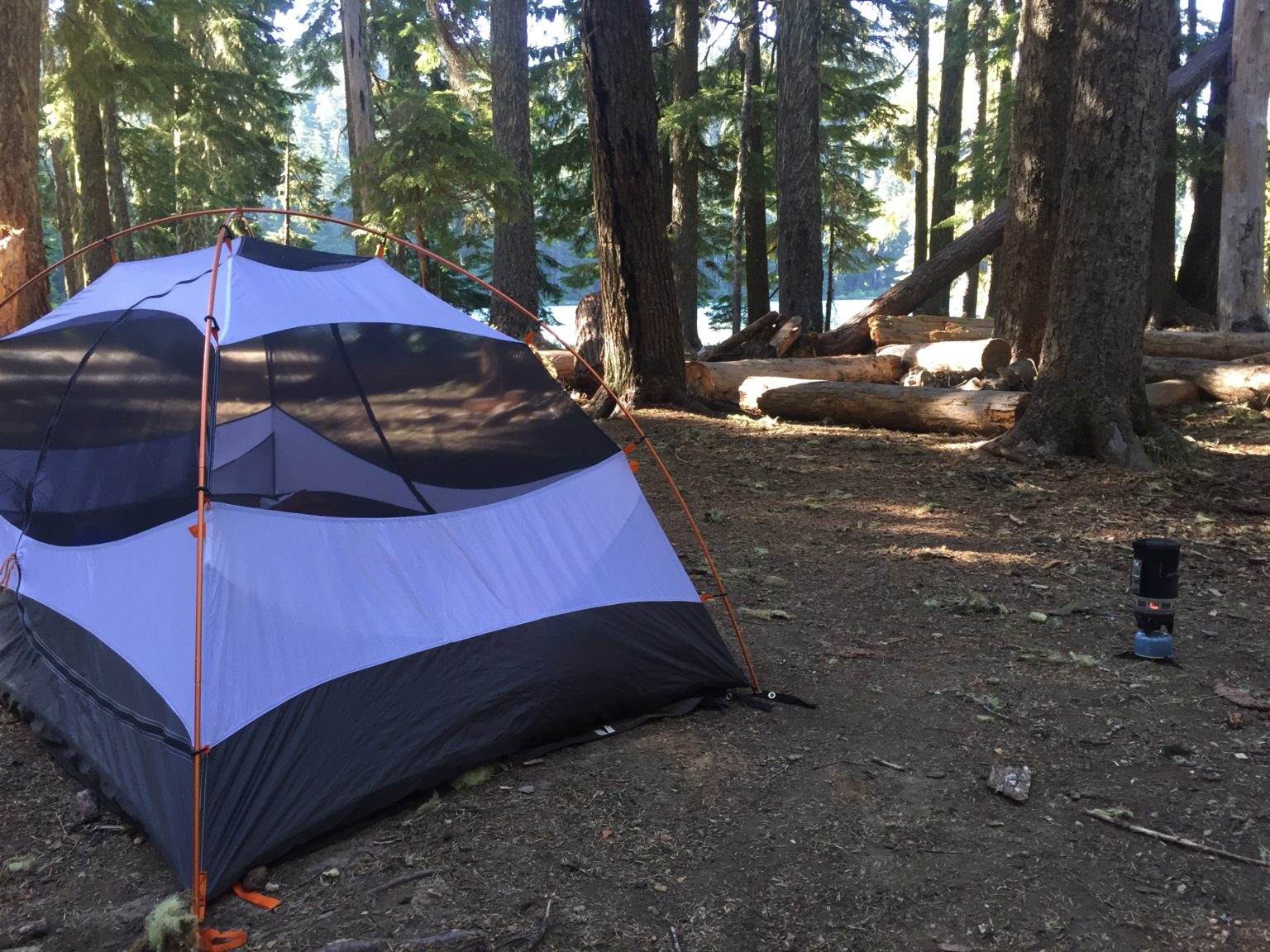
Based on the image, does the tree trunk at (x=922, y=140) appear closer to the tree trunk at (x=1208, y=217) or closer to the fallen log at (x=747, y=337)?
the tree trunk at (x=1208, y=217)

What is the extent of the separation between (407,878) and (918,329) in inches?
427

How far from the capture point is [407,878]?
2.86 metres

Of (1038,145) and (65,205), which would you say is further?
(65,205)

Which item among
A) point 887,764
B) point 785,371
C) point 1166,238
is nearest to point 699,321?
point 1166,238

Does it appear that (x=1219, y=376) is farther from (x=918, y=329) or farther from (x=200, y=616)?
(x=200, y=616)

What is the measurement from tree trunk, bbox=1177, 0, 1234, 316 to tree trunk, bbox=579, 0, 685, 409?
894cm

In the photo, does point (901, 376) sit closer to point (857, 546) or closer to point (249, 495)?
point (857, 546)

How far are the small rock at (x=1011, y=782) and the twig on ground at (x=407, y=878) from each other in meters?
1.82

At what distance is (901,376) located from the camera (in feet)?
36.8

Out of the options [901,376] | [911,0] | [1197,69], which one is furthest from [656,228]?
[911,0]

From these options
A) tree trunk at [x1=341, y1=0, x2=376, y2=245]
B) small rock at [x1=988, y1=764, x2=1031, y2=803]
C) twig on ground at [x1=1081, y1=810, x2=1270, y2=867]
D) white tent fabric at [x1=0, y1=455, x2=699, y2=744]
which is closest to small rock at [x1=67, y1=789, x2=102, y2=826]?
white tent fabric at [x1=0, y1=455, x2=699, y2=744]

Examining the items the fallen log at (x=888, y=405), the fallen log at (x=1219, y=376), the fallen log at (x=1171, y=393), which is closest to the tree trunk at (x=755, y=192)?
the fallen log at (x=888, y=405)

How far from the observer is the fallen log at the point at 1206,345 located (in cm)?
1124

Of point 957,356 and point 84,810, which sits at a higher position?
point 957,356
